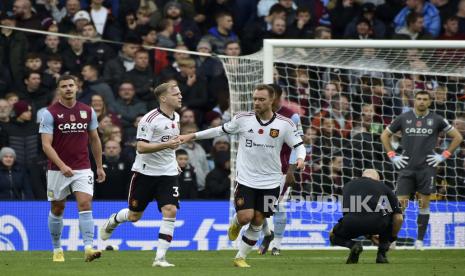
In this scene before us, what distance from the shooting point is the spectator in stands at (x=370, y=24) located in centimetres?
2264

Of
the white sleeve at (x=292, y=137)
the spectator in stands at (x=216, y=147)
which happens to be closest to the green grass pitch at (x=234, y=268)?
the white sleeve at (x=292, y=137)

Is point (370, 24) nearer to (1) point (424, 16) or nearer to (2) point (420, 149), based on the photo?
(1) point (424, 16)

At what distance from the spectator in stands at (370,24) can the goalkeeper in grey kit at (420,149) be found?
520 centimetres

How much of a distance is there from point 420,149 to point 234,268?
593 cm

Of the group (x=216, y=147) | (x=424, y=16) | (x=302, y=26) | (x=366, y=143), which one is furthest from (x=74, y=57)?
(x=424, y=16)

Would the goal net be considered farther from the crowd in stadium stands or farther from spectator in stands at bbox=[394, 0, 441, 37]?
spectator in stands at bbox=[394, 0, 441, 37]

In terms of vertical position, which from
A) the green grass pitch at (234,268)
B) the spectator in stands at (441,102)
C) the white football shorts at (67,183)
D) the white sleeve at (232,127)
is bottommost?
the green grass pitch at (234,268)

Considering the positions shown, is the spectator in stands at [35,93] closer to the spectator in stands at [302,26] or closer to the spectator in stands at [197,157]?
the spectator in stands at [197,157]

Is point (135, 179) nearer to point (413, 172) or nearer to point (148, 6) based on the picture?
point (413, 172)

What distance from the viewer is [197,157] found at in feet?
65.4

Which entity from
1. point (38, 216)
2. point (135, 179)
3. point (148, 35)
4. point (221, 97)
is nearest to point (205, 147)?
point (221, 97)

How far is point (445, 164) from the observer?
19.7m

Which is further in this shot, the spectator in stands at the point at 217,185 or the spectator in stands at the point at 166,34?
the spectator in stands at the point at 166,34

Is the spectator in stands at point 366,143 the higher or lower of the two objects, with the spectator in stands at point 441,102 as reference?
lower
